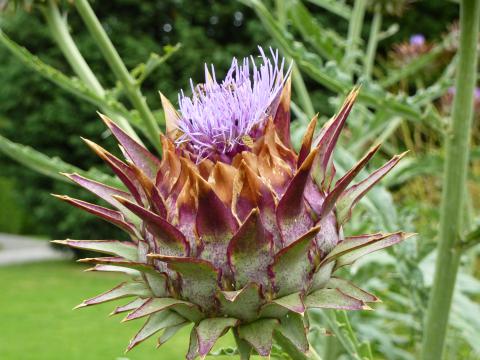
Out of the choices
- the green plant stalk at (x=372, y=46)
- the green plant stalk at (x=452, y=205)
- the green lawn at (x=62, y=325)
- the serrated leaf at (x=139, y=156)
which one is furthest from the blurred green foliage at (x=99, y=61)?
the serrated leaf at (x=139, y=156)

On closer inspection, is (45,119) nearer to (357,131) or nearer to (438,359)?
(357,131)

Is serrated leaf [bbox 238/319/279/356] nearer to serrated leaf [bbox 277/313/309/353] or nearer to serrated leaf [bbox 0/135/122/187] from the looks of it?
serrated leaf [bbox 277/313/309/353]

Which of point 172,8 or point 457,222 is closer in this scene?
point 457,222

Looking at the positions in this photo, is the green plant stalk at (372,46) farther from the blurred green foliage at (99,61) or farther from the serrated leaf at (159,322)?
the blurred green foliage at (99,61)

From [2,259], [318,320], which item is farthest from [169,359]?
[2,259]

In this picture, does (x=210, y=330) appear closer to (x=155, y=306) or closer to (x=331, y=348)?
(x=155, y=306)

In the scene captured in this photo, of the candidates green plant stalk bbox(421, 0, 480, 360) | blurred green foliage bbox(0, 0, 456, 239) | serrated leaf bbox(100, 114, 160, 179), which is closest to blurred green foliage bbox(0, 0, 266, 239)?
blurred green foliage bbox(0, 0, 456, 239)
